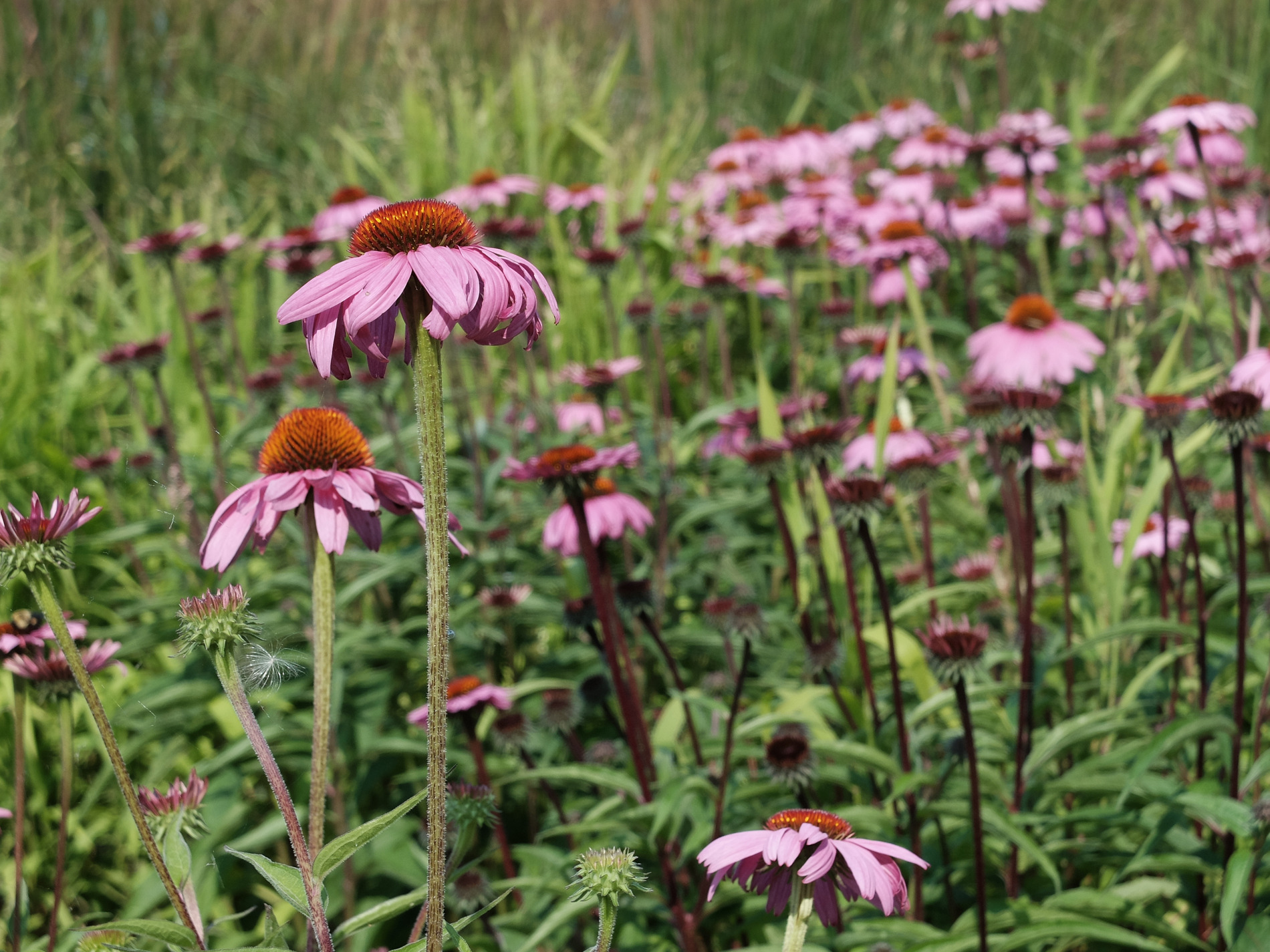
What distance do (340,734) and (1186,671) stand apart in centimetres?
153

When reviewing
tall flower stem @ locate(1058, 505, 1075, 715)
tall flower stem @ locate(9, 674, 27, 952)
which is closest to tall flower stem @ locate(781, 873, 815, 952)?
tall flower stem @ locate(9, 674, 27, 952)

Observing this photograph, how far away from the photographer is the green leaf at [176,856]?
0.82 metres

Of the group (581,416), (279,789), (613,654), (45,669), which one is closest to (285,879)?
(279,789)

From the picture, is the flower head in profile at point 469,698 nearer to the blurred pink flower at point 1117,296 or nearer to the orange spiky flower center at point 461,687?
the orange spiky flower center at point 461,687

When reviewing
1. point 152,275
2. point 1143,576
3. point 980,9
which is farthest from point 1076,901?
point 152,275

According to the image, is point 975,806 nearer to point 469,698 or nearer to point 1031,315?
point 469,698

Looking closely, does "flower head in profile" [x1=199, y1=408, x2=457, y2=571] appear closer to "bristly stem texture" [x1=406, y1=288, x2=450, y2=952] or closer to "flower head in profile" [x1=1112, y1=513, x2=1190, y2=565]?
"bristly stem texture" [x1=406, y1=288, x2=450, y2=952]

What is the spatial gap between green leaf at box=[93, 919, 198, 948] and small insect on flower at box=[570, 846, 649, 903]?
0.92 ft

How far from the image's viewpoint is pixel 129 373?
239 cm

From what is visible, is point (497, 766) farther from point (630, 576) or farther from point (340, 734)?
point (630, 576)

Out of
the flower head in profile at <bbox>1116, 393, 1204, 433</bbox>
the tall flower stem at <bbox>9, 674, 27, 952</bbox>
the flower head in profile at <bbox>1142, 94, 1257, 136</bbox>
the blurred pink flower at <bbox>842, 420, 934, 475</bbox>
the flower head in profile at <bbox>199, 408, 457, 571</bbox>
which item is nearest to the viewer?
the flower head in profile at <bbox>199, 408, 457, 571</bbox>

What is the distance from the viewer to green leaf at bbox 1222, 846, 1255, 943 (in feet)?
3.79

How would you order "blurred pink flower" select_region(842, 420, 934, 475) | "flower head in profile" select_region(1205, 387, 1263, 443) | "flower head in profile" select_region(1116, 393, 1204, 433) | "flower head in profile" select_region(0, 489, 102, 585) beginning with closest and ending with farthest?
"flower head in profile" select_region(0, 489, 102, 585) < "flower head in profile" select_region(1205, 387, 1263, 443) < "flower head in profile" select_region(1116, 393, 1204, 433) < "blurred pink flower" select_region(842, 420, 934, 475)

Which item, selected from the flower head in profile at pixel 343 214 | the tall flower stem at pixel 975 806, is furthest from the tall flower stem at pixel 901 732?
the flower head in profile at pixel 343 214
